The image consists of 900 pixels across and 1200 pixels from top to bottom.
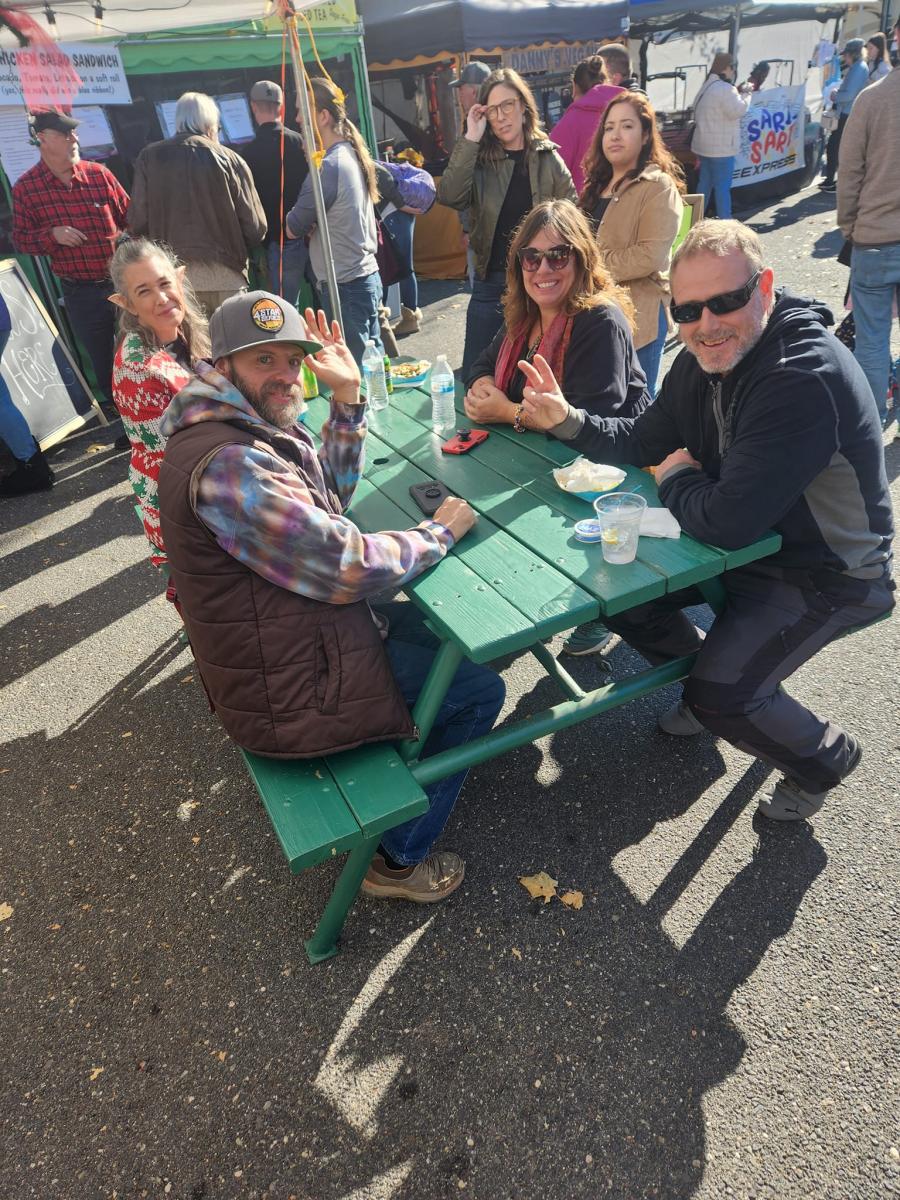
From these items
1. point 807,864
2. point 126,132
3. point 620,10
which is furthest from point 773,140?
point 807,864

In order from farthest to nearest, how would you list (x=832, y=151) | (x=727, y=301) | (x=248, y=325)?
(x=832, y=151), (x=727, y=301), (x=248, y=325)

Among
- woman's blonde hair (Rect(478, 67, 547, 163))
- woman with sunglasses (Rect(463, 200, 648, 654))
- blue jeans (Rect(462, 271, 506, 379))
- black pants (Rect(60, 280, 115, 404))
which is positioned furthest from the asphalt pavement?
black pants (Rect(60, 280, 115, 404))

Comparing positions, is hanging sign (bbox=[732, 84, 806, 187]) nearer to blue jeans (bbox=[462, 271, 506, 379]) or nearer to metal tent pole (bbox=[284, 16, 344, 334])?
blue jeans (bbox=[462, 271, 506, 379])

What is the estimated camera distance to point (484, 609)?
208 cm

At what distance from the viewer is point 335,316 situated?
476cm

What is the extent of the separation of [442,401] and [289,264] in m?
3.57

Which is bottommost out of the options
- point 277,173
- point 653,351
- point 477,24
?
point 653,351

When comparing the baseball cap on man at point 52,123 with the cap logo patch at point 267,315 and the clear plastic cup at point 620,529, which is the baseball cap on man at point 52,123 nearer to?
the cap logo patch at point 267,315

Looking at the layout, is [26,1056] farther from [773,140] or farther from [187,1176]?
[773,140]

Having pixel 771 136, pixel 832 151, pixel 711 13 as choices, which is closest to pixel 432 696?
pixel 771 136

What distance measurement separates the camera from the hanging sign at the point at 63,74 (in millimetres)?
5631

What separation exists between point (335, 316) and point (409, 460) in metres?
2.20

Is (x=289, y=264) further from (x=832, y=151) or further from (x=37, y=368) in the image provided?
(x=832, y=151)

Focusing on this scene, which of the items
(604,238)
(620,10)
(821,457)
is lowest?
(821,457)
